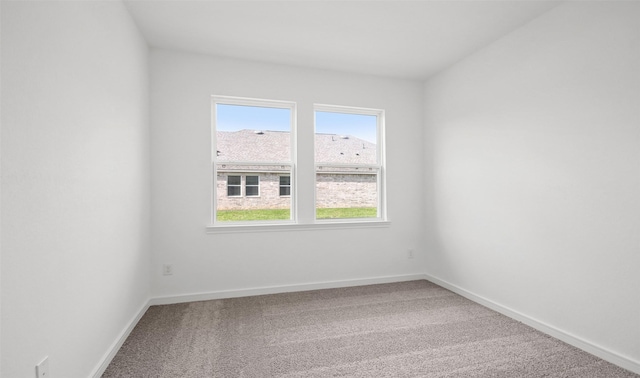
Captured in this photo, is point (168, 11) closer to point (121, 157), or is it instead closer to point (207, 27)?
point (207, 27)

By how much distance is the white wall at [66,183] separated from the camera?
3.85ft

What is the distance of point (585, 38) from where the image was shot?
2.17m

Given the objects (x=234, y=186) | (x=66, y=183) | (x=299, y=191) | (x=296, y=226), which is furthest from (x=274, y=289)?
(x=66, y=183)

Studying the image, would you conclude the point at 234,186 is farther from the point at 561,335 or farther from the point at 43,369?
the point at 561,335

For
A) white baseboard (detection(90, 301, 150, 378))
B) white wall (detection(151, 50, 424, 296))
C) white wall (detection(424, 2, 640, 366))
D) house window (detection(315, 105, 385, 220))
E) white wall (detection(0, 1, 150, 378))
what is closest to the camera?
white wall (detection(0, 1, 150, 378))

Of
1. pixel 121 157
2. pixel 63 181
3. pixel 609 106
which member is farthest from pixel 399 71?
pixel 63 181

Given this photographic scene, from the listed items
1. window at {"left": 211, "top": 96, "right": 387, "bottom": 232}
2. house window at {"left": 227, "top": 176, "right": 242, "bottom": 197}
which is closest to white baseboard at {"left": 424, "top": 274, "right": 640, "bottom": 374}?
window at {"left": 211, "top": 96, "right": 387, "bottom": 232}

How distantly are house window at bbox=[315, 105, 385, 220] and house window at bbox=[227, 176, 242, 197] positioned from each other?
36.9 inches

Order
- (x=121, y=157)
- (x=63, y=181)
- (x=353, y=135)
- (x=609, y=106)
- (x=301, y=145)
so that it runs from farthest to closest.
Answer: (x=353, y=135) → (x=301, y=145) → (x=121, y=157) → (x=609, y=106) → (x=63, y=181)

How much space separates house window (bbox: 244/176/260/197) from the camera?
3.46 m

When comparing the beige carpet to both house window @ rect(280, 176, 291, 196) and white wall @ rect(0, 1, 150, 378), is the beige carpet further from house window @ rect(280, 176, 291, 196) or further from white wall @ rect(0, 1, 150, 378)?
house window @ rect(280, 176, 291, 196)

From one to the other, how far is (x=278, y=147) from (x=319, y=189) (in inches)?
28.6

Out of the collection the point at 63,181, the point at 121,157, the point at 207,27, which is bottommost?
the point at 63,181

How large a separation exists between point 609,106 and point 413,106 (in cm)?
214
